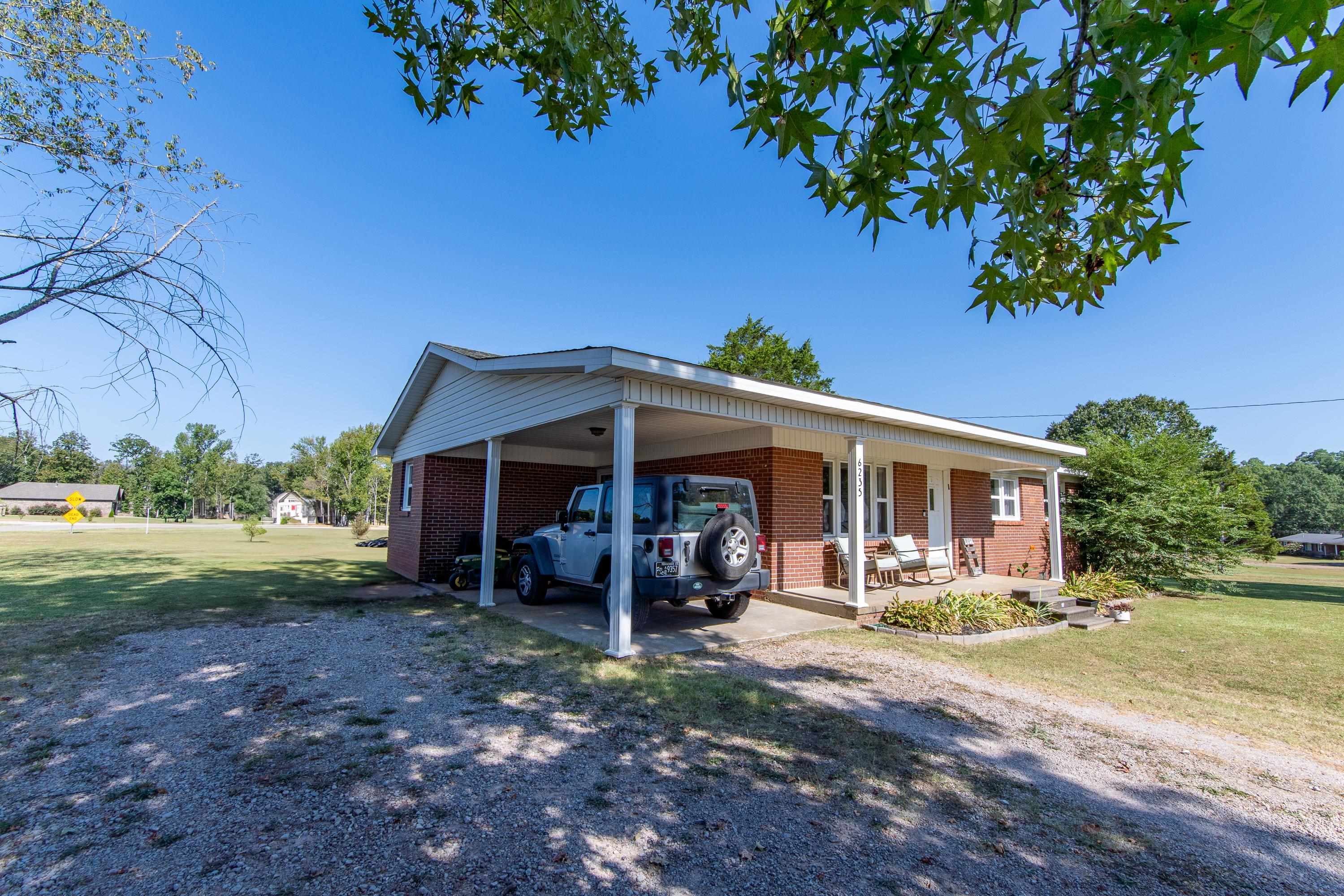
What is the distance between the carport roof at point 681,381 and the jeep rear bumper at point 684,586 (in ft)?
7.73

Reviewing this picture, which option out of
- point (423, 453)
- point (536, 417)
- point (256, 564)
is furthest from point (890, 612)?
point (256, 564)

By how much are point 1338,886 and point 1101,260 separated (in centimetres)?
315

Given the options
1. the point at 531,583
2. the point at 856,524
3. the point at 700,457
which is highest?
the point at 700,457

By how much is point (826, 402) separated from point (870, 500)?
483 centimetres

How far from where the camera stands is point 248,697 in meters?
4.98

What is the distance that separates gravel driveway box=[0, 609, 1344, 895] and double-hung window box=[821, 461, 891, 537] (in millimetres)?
5931

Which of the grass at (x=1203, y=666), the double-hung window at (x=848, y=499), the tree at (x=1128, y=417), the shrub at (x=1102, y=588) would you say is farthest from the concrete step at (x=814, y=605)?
the tree at (x=1128, y=417)

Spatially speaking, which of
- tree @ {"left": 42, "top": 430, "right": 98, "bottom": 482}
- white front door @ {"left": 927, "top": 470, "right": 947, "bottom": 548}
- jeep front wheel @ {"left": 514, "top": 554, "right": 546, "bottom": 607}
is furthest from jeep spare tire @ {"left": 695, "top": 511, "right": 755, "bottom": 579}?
white front door @ {"left": 927, "top": 470, "right": 947, "bottom": 548}

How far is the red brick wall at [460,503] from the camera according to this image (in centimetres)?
1211

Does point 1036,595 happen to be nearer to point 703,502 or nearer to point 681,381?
point 703,502

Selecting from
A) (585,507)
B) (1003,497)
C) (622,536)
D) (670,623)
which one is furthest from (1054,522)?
(622,536)

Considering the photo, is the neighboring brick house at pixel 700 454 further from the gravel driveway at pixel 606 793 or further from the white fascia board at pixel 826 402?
the gravel driveway at pixel 606 793

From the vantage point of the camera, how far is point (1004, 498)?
50.7 ft

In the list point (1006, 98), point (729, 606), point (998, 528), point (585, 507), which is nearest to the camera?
point (1006, 98)
